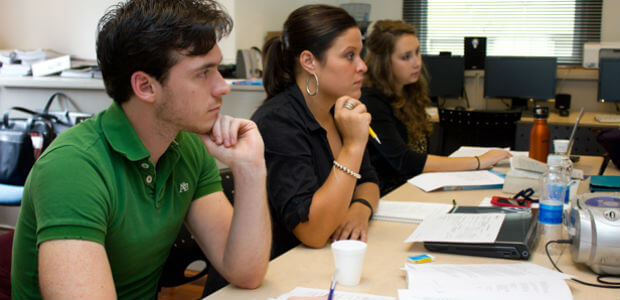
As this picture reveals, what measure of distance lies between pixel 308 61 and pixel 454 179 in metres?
0.78

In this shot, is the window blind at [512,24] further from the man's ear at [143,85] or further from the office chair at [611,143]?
the man's ear at [143,85]

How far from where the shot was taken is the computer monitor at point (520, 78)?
4.79 meters

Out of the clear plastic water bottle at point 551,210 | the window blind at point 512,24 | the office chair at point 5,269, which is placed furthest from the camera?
the window blind at point 512,24

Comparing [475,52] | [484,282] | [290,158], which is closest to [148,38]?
[290,158]

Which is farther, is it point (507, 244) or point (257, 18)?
point (257, 18)

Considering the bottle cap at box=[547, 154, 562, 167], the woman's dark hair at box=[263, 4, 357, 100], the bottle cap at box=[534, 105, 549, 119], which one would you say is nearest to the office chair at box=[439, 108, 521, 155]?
the bottle cap at box=[534, 105, 549, 119]

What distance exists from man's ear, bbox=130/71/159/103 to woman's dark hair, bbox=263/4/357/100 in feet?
2.36

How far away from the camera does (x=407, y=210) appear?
1740 millimetres

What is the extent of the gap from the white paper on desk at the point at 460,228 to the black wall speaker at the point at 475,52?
12.7 feet

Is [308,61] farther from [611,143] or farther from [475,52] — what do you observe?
[475,52]

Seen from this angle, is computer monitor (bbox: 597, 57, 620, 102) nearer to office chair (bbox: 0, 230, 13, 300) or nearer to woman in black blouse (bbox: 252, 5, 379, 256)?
woman in black blouse (bbox: 252, 5, 379, 256)

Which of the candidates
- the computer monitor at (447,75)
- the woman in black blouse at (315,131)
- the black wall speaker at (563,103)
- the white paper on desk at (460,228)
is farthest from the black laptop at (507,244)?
the computer monitor at (447,75)

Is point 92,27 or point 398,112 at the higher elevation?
point 92,27

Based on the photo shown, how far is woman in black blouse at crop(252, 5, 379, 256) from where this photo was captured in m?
1.47
